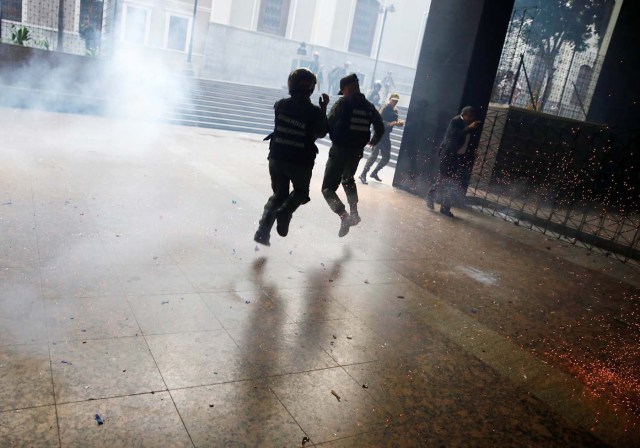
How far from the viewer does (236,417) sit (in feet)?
8.95

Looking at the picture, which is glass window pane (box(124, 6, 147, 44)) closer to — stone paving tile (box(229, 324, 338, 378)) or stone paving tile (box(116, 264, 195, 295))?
stone paving tile (box(116, 264, 195, 295))

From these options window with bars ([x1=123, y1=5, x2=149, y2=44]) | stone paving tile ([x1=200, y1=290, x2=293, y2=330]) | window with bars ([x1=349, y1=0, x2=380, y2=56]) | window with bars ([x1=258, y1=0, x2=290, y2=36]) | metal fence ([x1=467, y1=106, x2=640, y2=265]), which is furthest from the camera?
window with bars ([x1=349, y1=0, x2=380, y2=56])

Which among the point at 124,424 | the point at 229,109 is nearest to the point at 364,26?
the point at 229,109

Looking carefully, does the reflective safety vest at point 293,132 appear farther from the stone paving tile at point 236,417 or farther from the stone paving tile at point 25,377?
the stone paving tile at point 25,377

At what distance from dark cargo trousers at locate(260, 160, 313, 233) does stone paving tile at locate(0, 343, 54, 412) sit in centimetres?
A: 288

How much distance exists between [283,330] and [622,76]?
53.9 feet

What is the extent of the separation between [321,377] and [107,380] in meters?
1.28

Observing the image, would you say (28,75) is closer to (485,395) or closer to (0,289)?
(0,289)

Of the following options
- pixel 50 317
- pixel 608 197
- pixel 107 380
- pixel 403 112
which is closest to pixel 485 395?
pixel 107 380

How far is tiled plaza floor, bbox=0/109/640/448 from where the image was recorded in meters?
2.76

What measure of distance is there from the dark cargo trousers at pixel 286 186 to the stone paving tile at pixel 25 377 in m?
2.88

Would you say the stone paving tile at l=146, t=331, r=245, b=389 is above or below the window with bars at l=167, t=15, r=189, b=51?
below

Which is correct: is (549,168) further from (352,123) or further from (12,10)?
(12,10)

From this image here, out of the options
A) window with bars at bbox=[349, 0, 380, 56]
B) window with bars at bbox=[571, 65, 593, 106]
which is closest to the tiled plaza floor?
window with bars at bbox=[571, 65, 593, 106]
